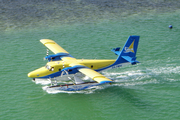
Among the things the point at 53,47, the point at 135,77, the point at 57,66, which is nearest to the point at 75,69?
the point at 57,66

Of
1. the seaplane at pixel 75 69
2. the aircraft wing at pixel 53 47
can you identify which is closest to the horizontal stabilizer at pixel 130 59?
the seaplane at pixel 75 69

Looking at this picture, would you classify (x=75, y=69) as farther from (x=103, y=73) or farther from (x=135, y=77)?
(x=135, y=77)

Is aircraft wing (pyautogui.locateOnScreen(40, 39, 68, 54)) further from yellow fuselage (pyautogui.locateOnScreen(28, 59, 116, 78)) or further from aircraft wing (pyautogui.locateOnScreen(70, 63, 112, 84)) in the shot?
aircraft wing (pyautogui.locateOnScreen(70, 63, 112, 84))

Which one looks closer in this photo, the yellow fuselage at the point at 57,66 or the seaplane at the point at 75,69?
the seaplane at the point at 75,69

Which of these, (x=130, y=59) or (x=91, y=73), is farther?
(x=130, y=59)

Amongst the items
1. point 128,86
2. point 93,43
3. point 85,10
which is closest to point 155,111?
point 128,86

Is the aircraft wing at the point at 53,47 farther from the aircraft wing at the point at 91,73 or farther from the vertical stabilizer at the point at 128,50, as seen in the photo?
the vertical stabilizer at the point at 128,50

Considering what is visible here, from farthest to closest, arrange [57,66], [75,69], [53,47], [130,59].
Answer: [53,47] < [130,59] < [75,69] < [57,66]

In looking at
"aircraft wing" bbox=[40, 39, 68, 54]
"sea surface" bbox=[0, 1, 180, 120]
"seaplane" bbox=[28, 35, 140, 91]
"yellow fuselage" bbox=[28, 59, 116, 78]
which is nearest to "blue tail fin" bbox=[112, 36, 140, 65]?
"seaplane" bbox=[28, 35, 140, 91]
